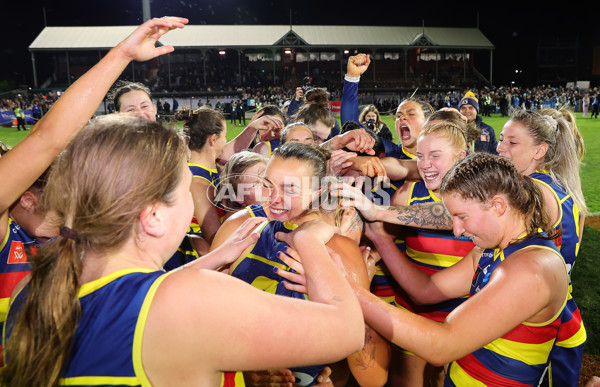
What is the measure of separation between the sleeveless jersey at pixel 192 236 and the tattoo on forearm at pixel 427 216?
177cm

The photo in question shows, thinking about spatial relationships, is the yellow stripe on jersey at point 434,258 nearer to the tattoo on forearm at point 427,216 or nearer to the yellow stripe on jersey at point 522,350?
the tattoo on forearm at point 427,216

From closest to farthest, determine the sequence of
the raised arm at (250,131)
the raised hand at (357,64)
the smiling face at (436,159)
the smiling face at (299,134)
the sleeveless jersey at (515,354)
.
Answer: the sleeveless jersey at (515,354)
the smiling face at (436,159)
the smiling face at (299,134)
the raised arm at (250,131)
the raised hand at (357,64)

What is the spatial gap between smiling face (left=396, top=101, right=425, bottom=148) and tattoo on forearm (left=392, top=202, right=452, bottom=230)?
2446 millimetres

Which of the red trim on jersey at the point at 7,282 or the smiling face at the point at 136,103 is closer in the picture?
the red trim on jersey at the point at 7,282

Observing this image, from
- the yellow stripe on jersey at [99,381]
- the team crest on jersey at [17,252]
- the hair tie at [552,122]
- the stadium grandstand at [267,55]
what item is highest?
the stadium grandstand at [267,55]

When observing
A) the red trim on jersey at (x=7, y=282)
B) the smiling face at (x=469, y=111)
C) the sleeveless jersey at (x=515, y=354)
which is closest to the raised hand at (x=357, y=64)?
the sleeveless jersey at (x=515, y=354)

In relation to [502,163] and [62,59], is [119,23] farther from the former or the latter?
[502,163]

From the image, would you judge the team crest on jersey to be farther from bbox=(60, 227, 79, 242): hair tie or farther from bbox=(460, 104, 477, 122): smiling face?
bbox=(460, 104, 477, 122): smiling face

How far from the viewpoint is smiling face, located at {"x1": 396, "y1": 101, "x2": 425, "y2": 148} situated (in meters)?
5.54

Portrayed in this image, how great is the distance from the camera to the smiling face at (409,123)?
218 inches

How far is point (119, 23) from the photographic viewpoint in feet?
219

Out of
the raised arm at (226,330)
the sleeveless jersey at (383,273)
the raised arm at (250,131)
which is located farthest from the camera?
the raised arm at (250,131)

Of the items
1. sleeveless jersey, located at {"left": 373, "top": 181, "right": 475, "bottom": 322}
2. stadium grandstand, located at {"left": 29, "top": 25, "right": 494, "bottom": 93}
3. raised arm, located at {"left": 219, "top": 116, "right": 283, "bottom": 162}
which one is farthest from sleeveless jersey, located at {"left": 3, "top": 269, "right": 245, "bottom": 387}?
stadium grandstand, located at {"left": 29, "top": 25, "right": 494, "bottom": 93}

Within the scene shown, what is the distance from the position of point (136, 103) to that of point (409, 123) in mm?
3433
